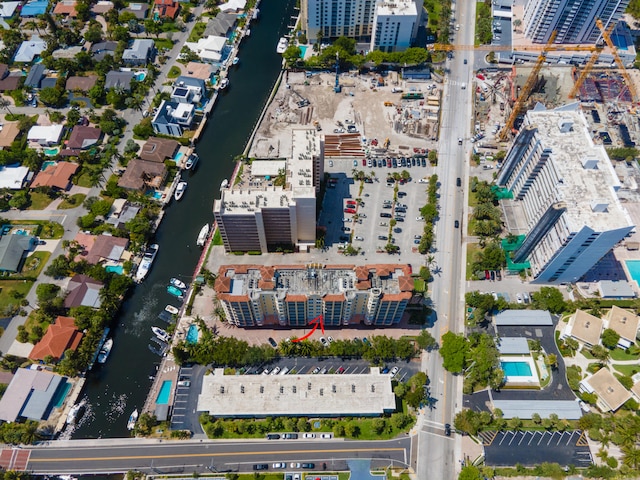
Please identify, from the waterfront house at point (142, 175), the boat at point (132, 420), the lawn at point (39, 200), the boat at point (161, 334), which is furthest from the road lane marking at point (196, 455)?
the waterfront house at point (142, 175)

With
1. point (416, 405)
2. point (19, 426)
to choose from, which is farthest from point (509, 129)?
point (19, 426)

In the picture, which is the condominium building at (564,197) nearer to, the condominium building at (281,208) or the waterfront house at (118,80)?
the condominium building at (281,208)

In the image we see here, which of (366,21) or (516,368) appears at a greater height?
(366,21)

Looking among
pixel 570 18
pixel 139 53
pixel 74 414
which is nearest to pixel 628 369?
pixel 570 18

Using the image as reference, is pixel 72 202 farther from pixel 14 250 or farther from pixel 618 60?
pixel 618 60

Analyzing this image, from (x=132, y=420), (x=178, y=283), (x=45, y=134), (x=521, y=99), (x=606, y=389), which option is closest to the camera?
(x=132, y=420)

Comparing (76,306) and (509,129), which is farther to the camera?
(509,129)

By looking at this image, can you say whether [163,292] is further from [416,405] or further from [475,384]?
[475,384]

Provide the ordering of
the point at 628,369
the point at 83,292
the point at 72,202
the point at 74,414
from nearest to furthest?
the point at 74,414, the point at 628,369, the point at 83,292, the point at 72,202
